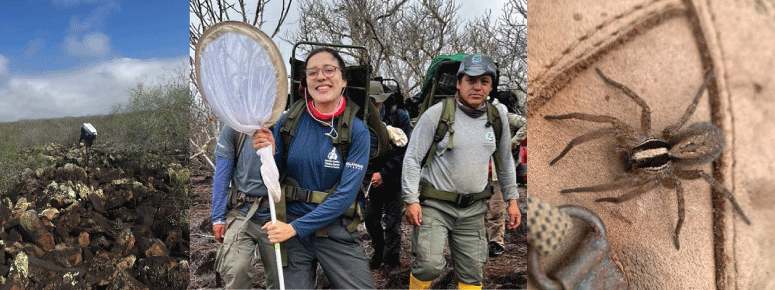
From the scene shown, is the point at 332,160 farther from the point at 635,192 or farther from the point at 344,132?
the point at 635,192

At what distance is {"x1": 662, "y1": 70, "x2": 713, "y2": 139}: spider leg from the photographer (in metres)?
1.09

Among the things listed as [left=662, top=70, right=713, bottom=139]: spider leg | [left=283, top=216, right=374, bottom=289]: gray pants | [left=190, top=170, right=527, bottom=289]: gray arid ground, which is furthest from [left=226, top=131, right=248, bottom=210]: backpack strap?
[left=662, top=70, right=713, bottom=139]: spider leg

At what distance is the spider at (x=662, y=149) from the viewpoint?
1.08 meters

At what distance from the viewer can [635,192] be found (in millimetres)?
1138

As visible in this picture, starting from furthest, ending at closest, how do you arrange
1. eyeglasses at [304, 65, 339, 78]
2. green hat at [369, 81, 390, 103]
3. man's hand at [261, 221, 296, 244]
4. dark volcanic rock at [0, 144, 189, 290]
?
dark volcanic rock at [0, 144, 189, 290] < green hat at [369, 81, 390, 103] < eyeglasses at [304, 65, 339, 78] < man's hand at [261, 221, 296, 244]

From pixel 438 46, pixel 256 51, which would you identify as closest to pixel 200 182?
pixel 256 51

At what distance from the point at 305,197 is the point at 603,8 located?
4.40 ft

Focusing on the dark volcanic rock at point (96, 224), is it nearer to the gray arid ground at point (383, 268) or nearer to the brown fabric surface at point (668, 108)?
the gray arid ground at point (383, 268)

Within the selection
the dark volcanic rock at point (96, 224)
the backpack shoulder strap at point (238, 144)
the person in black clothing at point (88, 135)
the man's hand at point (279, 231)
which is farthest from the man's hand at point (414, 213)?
the person in black clothing at point (88, 135)

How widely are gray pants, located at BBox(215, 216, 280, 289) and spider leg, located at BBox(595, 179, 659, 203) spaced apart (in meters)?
1.53

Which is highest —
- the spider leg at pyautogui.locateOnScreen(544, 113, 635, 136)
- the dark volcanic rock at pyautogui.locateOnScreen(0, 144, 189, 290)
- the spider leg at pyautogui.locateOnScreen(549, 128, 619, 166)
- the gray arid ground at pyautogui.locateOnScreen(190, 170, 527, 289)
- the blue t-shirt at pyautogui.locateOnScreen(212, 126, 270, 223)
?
the spider leg at pyautogui.locateOnScreen(544, 113, 635, 136)

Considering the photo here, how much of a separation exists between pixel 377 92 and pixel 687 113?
1.50m

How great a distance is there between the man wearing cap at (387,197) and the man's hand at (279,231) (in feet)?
2.16

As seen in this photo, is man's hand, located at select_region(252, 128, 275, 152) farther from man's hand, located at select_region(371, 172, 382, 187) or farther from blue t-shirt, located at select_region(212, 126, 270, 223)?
man's hand, located at select_region(371, 172, 382, 187)
